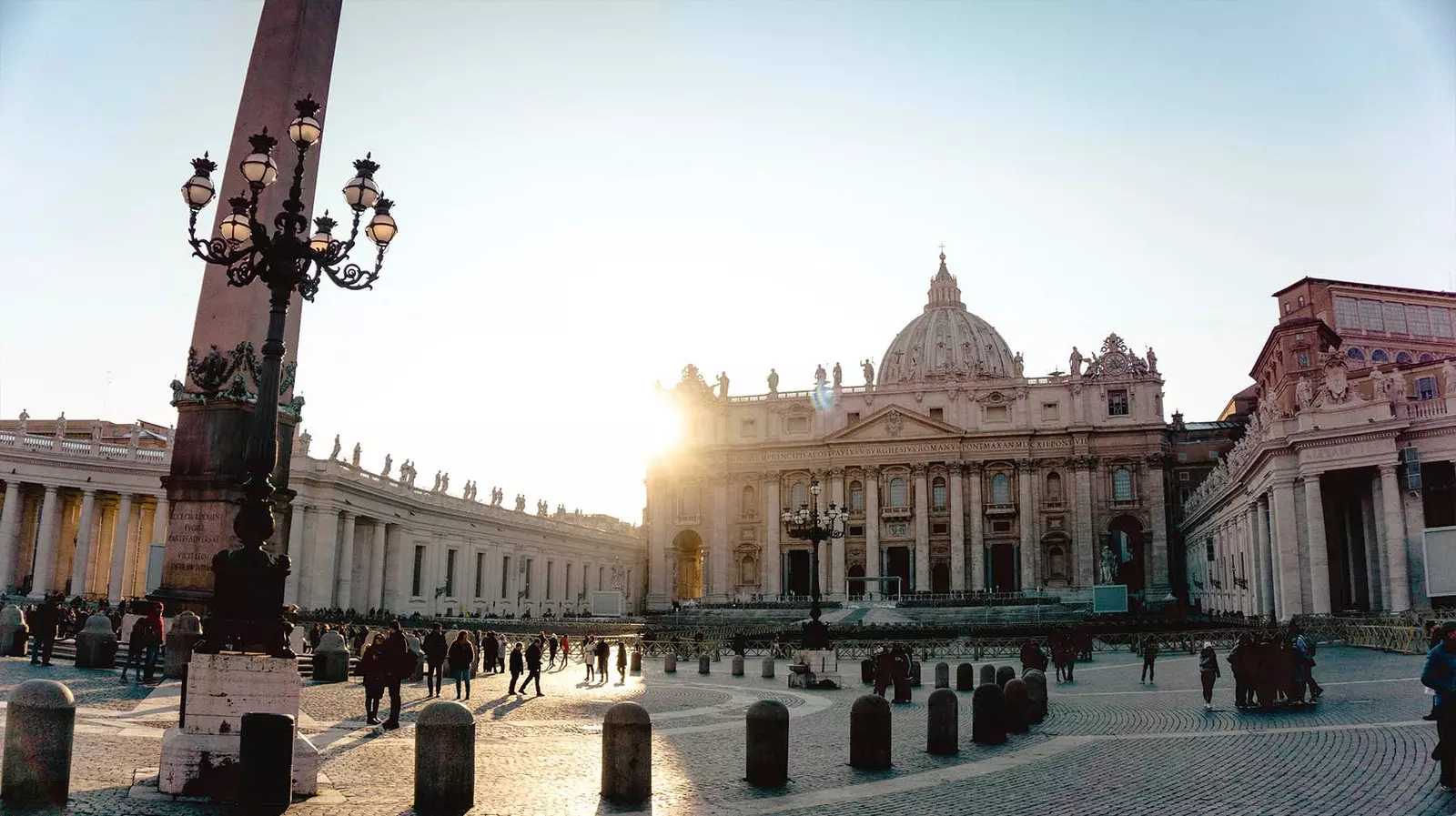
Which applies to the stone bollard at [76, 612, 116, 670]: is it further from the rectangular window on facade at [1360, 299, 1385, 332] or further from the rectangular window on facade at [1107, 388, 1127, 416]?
the rectangular window on facade at [1107, 388, 1127, 416]

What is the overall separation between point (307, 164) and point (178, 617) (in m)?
7.28

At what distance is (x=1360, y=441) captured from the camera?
100 feet

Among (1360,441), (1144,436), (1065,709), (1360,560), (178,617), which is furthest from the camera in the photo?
(1144,436)

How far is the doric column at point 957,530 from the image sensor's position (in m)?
67.8

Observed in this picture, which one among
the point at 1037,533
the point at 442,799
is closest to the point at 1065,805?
the point at 442,799

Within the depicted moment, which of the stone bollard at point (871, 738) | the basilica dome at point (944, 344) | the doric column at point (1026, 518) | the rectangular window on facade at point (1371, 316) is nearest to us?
the stone bollard at point (871, 738)

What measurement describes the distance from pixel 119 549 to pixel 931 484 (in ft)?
161

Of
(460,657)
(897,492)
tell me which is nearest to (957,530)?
(897,492)

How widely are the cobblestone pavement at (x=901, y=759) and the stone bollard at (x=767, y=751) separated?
11.6 inches

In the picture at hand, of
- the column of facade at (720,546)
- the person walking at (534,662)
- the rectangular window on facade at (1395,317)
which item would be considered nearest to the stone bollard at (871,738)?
the person walking at (534,662)

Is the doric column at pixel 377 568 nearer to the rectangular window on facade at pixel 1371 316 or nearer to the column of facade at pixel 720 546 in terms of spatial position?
the column of facade at pixel 720 546

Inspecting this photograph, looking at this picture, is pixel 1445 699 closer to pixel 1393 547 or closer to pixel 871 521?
pixel 1393 547

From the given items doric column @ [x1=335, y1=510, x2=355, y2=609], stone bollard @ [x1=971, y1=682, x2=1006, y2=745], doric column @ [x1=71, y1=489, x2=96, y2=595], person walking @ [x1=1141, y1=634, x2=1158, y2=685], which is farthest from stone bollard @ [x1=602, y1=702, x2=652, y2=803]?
doric column @ [x1=71, y1=489, x2=96, y2=595]

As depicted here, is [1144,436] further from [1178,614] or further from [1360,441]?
[1360,441]
